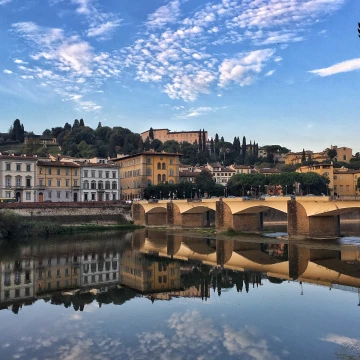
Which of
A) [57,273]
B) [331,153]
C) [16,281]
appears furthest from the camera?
[331,153]

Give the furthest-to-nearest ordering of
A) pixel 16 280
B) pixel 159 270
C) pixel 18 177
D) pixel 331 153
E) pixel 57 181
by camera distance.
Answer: pixel 331 153, pixel 57 181, pixel 18 177, pixel 159 270, pixel 16 280

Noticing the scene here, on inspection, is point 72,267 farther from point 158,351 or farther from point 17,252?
point 158,351

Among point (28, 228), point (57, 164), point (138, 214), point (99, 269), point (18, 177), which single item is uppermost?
point (57, 164)

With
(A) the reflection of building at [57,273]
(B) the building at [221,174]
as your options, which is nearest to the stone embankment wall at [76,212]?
(A) the reflection of building at [57,273]

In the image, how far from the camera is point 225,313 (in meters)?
18.5

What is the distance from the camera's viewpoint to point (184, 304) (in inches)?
803

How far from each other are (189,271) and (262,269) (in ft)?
16.4

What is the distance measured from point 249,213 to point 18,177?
38.1m

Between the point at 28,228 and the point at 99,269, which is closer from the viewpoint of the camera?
the point at 99,269

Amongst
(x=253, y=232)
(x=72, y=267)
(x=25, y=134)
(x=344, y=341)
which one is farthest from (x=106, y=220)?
(x=25, y=134)

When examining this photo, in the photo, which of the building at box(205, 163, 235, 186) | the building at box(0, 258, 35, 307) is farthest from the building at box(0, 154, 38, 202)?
the building at box(205, 163, 235, 186)

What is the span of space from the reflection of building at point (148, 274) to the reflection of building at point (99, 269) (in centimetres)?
59

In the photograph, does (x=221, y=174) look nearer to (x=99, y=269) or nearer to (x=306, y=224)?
(x=306, y=224)

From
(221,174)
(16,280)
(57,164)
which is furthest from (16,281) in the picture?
(221,174)
